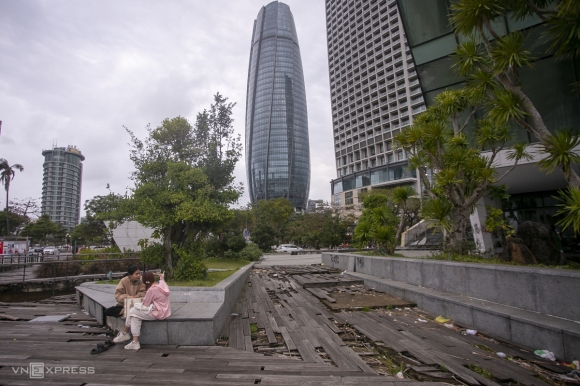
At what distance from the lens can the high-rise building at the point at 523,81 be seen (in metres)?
9.15

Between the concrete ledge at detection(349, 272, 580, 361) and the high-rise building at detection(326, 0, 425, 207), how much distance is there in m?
59.4

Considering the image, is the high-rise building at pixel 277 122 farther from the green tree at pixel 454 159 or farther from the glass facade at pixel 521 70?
the green tree at pixel 454 159

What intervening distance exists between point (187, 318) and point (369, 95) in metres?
78.5

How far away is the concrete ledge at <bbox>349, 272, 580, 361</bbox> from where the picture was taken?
3.89 meters

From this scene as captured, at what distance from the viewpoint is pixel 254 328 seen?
571 centimetres

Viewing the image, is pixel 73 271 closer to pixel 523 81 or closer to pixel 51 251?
pixel 523 81

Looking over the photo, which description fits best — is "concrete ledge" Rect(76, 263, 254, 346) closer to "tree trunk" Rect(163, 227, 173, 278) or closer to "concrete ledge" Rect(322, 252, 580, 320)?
"tree trunk" Rect(163, 227, 173, 278)

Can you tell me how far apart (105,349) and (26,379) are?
3.51 ft

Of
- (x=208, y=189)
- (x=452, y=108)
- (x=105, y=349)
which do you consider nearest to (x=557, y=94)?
(x=452, y=108)

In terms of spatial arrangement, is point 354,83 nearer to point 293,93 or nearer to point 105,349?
point 293,93

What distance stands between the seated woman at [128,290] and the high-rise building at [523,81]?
8564 millimetres

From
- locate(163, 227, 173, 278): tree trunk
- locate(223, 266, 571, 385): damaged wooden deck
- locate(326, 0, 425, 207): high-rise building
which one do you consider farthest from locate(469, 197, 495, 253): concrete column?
locate(326, 0, 425, 207): high-rise building

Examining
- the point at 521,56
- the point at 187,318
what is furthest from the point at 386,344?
the point at 521,56

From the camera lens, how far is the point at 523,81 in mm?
10023
